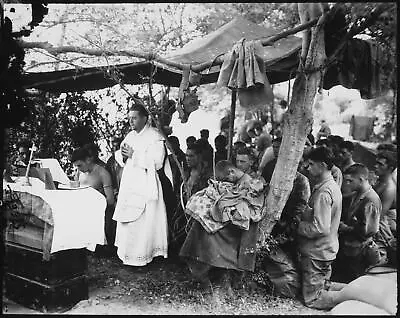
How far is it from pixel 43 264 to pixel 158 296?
44.1 inches

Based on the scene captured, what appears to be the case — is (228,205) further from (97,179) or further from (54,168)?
(54,168)

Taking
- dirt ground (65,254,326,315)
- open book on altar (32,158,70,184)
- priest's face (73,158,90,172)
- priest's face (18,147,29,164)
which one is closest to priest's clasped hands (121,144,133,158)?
priest's face (73,158,90,172)

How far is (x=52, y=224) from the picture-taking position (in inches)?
150

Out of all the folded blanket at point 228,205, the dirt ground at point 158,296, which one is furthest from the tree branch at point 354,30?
the dirt ground at point 158,296

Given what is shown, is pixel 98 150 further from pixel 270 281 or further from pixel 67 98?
pixel 270 281

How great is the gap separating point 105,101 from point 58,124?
539 millimetres

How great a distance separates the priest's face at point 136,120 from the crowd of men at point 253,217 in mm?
10

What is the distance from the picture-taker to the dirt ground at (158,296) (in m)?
4.11

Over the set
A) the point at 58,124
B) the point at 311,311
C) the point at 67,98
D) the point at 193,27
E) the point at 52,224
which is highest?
the point at 193,27

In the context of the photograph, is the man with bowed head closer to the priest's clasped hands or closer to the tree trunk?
the tree trunk

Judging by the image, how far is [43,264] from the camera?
3852 mm

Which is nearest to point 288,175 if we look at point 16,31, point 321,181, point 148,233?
point 321,181

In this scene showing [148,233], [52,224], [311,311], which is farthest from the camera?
[148,233]

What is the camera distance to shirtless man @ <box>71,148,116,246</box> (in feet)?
14.6
